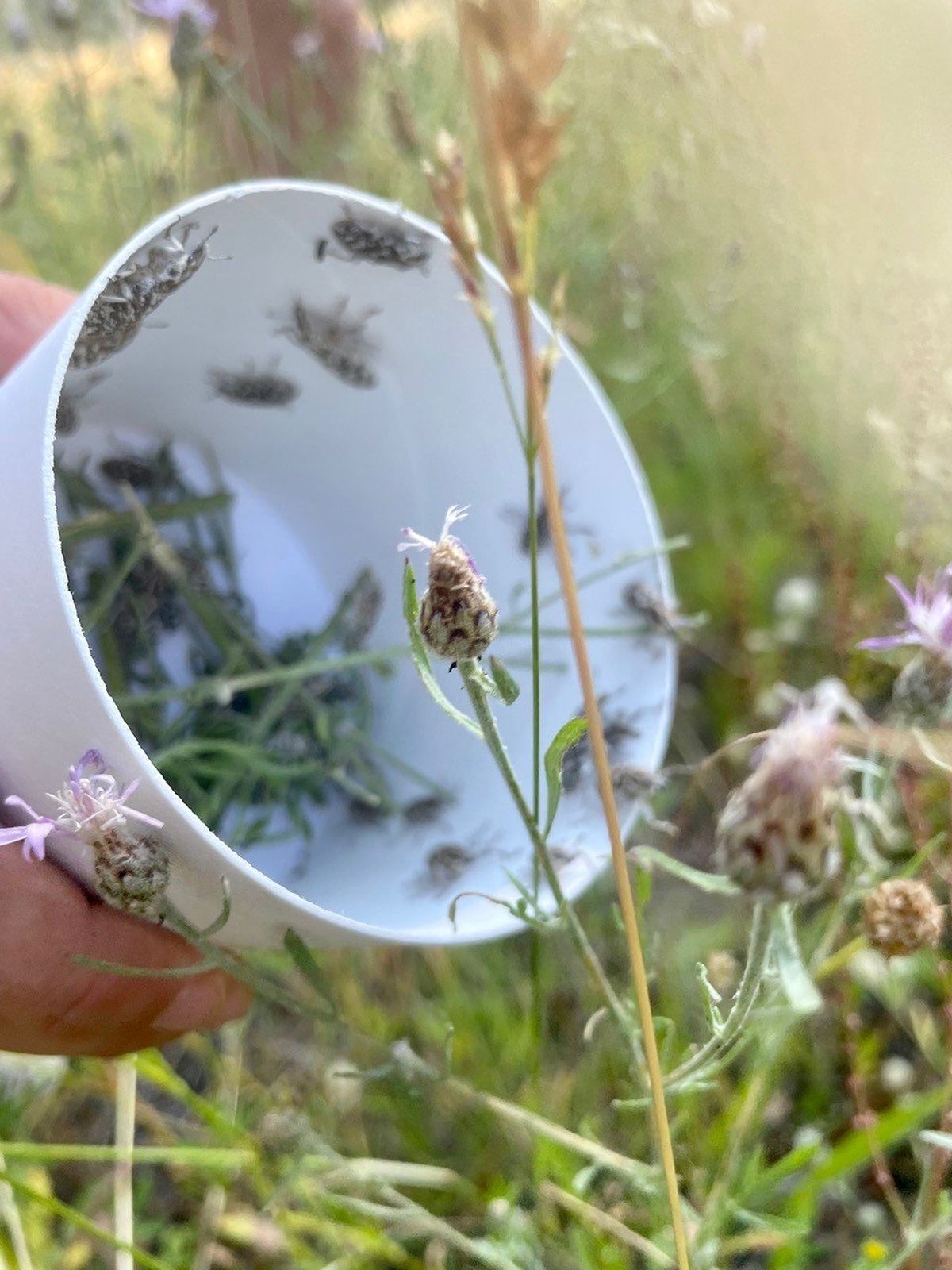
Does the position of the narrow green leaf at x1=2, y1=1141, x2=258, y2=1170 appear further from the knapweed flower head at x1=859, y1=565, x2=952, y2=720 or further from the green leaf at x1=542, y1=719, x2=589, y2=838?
the knapweed flower head at x1=859, y1=565, x2=952, y2=720

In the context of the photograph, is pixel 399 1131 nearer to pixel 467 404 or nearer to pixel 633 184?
pixel 467 404

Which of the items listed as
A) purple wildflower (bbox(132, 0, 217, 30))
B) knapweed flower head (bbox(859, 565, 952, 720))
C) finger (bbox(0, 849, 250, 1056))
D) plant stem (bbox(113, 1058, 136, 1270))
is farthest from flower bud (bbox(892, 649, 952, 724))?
purple wildflower (bbox(132, 0, 217, 30))

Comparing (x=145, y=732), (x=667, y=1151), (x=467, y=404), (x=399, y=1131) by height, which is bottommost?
(x=399, y=1131)

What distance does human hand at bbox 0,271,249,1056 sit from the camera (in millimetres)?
485

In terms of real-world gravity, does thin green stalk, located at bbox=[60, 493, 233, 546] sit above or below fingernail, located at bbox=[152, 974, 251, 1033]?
above

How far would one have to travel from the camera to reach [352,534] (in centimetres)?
88

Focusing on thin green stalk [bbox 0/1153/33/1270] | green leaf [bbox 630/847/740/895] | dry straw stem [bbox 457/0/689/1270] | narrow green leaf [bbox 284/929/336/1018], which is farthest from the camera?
thin green stalk [bbox 0/1153/33/1270]

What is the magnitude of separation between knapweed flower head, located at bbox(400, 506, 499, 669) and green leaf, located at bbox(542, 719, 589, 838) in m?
0.04

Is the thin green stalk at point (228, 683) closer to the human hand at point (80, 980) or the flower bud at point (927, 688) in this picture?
the human hand at point (80, 980)

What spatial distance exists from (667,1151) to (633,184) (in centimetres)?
89

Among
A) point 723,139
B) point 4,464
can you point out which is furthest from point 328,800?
point 723,139

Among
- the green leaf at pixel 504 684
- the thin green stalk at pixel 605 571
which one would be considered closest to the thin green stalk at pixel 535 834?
the green leaf at pixel 504 684

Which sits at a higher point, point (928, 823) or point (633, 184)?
point (633, 184)

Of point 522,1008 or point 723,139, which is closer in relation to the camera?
point 522,1008
